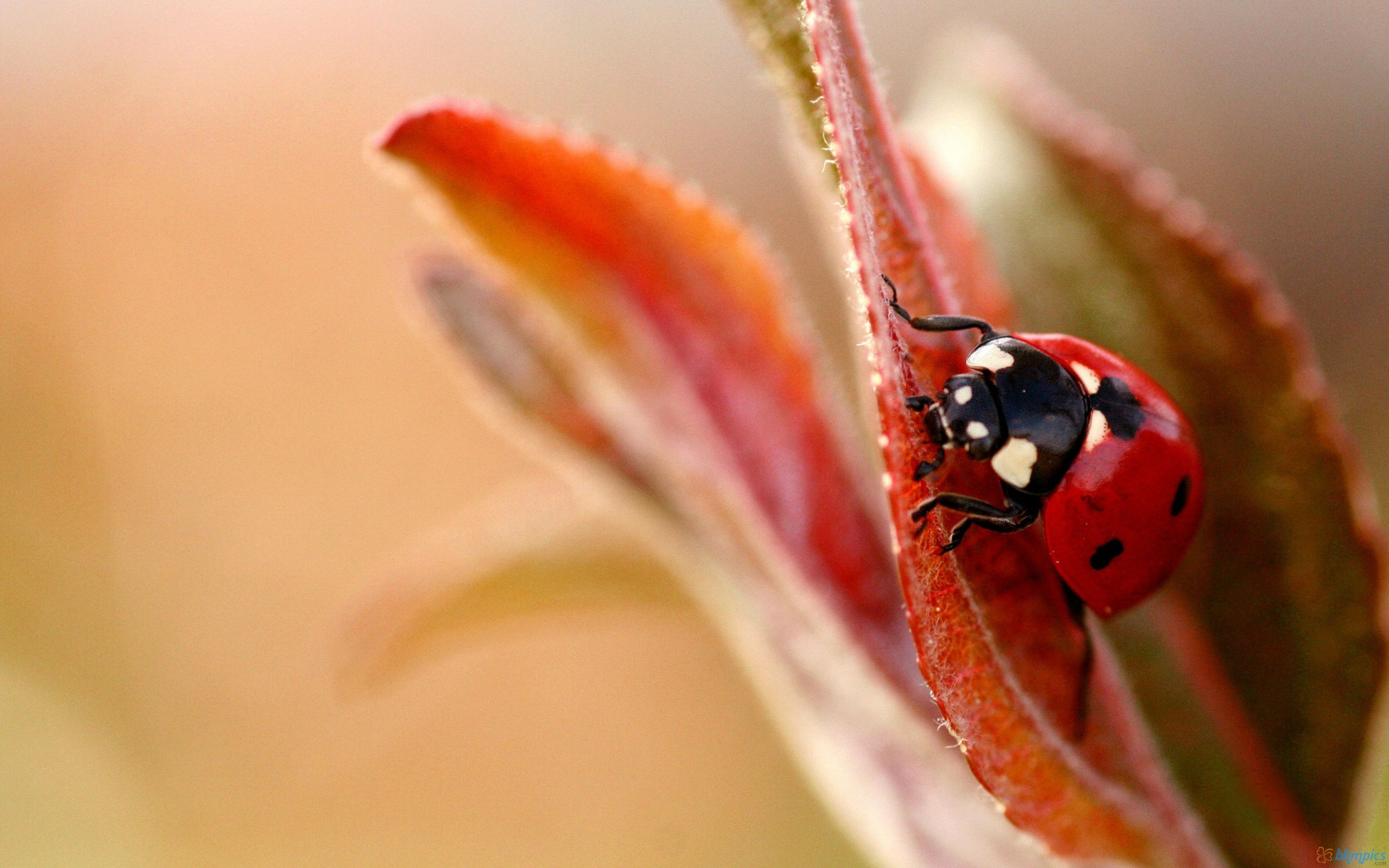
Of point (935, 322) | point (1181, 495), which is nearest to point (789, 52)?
point (935, 322)

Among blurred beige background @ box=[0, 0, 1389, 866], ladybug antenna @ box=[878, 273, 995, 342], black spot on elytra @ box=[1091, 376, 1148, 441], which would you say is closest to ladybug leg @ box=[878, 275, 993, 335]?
ladybug antenna @ box=[878, 273, 995, 342]

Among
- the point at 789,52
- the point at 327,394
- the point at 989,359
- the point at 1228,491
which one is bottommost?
the point at 1228,491

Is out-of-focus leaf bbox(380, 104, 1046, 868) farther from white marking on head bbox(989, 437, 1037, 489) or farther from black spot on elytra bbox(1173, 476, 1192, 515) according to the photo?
black spot on elytra bbox(1173, 476, 1192, 515)

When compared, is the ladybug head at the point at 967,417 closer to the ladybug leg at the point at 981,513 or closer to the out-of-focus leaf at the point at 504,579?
the ladybug leg at the point at 981,513

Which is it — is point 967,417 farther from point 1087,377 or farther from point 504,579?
point 504,579

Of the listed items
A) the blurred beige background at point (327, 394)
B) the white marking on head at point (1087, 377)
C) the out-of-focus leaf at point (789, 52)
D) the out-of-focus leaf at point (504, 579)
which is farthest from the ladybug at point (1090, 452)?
the blurred beige background at point (327, 394)

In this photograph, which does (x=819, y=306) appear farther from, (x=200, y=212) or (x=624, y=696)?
(x=200, y=212)

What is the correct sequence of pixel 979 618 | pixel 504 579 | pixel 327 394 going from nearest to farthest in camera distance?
pixel 979 618, pixel 504 579, pixel 327 394
